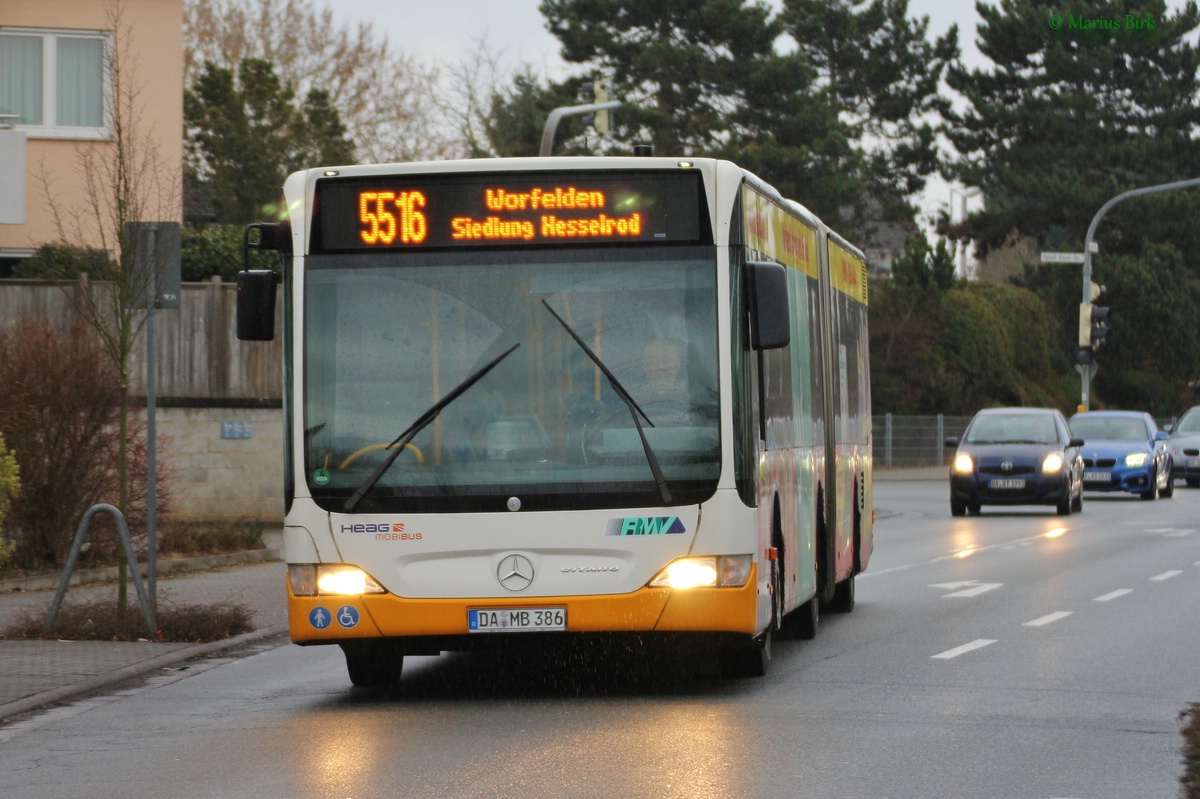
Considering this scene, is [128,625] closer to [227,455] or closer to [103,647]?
[103,647]

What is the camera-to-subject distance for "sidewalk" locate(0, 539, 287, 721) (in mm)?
11570

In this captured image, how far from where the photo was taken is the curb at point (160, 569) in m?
17.6

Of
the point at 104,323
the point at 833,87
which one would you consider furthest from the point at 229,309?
the point at 833,87

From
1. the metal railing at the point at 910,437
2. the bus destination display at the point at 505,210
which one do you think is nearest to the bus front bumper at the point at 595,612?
the bus destination display at the point at 505,210

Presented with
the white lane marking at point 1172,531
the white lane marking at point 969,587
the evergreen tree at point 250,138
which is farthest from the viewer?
the evergreen tree at point 250,138

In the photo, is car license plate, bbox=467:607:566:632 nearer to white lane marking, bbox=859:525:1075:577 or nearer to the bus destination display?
the bus destination display

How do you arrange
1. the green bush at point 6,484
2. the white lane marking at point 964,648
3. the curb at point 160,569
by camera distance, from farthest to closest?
the curb at point 160,569
the green bush at point 6,484
the white lane marking at point 964,648

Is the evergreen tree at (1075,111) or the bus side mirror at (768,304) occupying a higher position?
the evergreen tree at (1075,111)

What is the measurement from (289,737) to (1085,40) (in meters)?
64.0

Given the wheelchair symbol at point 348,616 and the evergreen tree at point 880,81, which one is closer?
the wheelchair symbol at point 348,616

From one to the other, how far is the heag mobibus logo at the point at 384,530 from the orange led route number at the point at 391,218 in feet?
4.76

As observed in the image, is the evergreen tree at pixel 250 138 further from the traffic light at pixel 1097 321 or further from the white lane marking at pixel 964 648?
the white lane marking at pixel 964 648

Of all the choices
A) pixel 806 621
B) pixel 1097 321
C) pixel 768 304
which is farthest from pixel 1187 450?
pixel 768 304

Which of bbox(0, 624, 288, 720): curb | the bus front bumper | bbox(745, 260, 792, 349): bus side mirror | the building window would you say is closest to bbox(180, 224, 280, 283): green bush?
the building window
